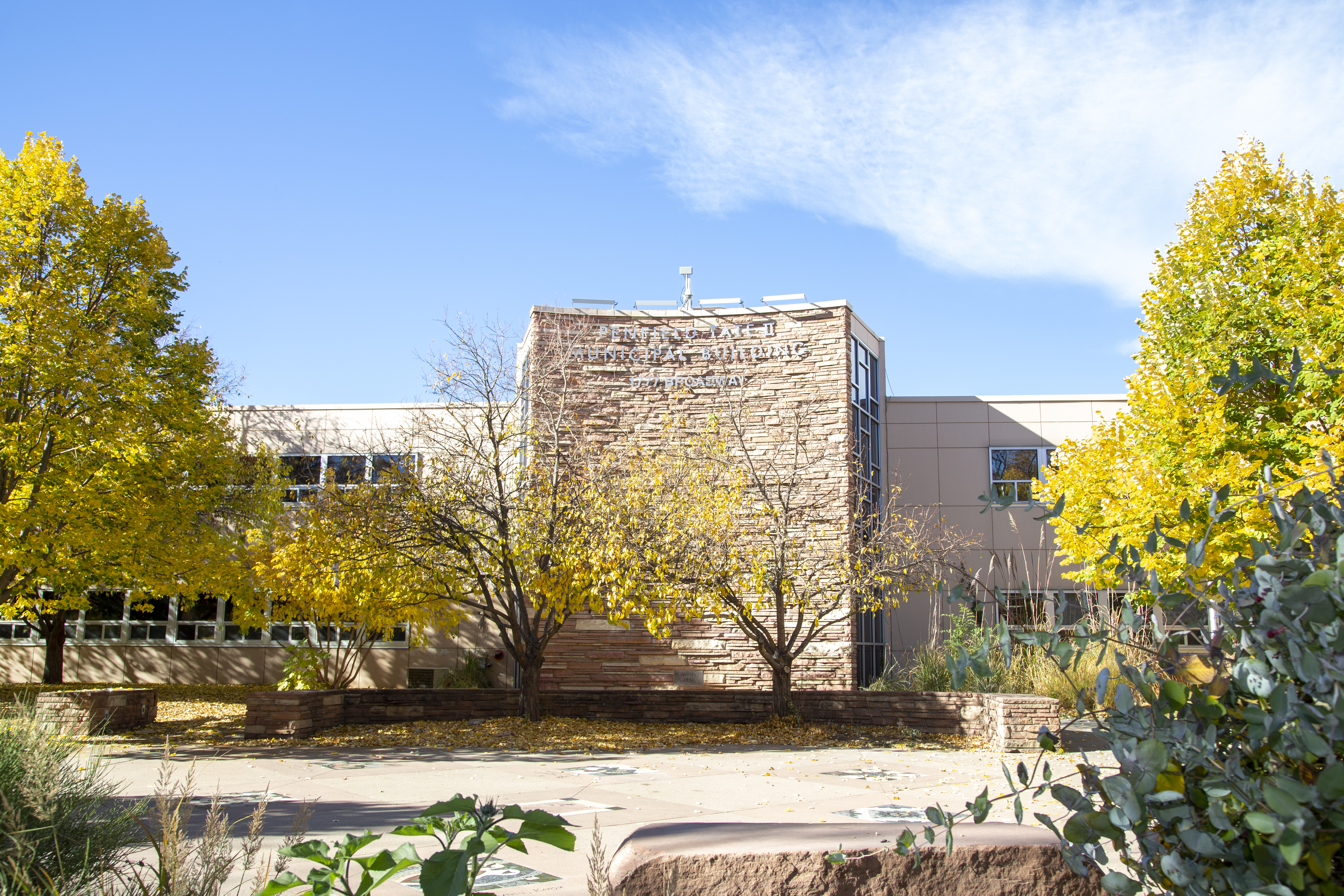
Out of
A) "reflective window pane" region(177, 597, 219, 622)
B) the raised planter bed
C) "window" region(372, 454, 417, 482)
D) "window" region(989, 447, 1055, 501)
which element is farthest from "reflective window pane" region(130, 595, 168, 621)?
the raised planter bed

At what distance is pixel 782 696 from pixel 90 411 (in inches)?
431

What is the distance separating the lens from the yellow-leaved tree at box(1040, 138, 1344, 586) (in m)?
13.7

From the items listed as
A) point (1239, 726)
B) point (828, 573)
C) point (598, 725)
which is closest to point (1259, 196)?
point (828, 573)

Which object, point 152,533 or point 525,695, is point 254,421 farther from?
point 525,695

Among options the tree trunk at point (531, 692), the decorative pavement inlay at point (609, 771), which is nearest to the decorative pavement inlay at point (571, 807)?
the decorative pavement inlay at point (609, 771)

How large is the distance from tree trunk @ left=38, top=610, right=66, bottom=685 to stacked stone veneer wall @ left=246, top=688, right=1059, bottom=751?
1172 centimetres

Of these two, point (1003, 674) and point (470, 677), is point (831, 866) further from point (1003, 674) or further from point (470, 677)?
point (470, 677)

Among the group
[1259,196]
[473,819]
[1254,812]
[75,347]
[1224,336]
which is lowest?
[473,819]

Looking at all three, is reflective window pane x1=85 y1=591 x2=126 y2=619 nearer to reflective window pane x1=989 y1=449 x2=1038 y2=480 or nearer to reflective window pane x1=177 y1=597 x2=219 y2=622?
reflective window pane x1=177 y1=597 x2=219 y2=622

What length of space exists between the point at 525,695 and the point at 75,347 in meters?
8.22

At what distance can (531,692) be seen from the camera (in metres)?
14.4

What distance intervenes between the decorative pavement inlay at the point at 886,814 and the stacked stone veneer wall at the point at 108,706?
8.93m

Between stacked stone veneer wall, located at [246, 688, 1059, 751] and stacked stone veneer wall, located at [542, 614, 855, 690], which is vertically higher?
stacked stone veneer wall, located at [542, 614, 855, 690]

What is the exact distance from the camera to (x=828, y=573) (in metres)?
13.7
